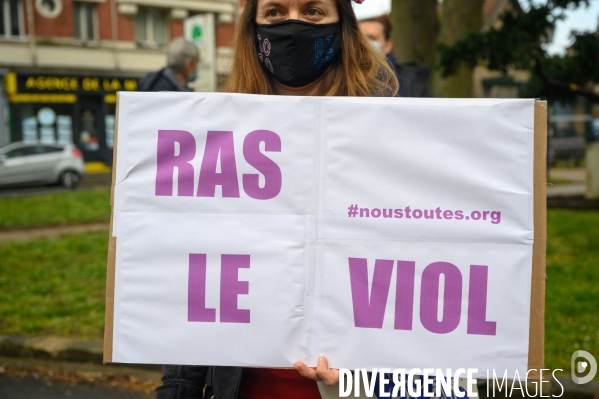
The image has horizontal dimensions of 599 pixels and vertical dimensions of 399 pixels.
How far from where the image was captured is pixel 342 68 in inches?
79.0

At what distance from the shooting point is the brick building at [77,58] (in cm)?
2552

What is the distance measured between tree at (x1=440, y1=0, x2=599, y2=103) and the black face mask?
15.6ft

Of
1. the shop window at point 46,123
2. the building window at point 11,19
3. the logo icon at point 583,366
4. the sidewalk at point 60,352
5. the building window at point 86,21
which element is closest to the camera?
the logo icon at point 583,366

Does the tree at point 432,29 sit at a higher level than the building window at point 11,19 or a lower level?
lower

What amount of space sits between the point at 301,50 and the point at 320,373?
92cm

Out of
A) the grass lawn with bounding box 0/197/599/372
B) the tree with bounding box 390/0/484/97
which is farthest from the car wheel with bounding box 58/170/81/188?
the tree with bounding box 390/0/484/97

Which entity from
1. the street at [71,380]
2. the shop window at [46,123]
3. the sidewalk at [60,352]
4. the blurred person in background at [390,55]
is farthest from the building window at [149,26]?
the blurred person in background at [390,55]

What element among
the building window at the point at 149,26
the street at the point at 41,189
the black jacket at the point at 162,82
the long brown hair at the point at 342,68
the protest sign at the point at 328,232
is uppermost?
the building window at the point at 149,26

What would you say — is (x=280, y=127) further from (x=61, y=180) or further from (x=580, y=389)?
(x=61, y=180)

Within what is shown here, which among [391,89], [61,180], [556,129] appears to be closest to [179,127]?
[391,89]

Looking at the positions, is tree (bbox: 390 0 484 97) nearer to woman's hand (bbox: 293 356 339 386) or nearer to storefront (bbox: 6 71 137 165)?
woman's hand (bbox: 293 356 339 386)

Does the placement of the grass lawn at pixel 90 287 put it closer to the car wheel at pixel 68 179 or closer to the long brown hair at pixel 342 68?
the long brown hair at pixel 342 68

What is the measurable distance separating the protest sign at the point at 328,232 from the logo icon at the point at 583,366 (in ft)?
8.21

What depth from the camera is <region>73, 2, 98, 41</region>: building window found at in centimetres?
2736
